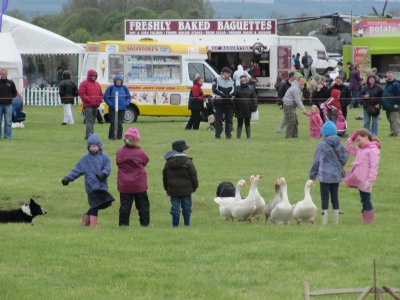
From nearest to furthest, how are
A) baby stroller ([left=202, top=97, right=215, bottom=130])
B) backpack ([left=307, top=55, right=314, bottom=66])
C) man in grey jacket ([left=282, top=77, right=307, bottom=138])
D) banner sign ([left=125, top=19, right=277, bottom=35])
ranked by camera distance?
man in grey jacket ([left=282, top=77, right=307, bottom=138]) < baby stroller ([left=202, top=97, right=215, bottom=130]) < banner sign ([left=125, top=19, right=277, bottom=35]) < backpack ([left=307, top=55, right=314, bottom=66])

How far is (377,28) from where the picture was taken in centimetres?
4750

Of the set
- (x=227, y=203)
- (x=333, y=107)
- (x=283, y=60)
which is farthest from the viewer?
Answer: (x=283, y=60)

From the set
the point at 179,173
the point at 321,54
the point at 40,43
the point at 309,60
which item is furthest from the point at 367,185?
the point at 321,54

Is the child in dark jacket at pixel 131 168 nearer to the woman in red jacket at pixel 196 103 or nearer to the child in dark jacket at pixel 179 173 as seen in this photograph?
the child in dark jacket at pixel 179 173

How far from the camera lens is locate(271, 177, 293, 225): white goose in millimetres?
15133

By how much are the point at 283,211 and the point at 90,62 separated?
22308mm

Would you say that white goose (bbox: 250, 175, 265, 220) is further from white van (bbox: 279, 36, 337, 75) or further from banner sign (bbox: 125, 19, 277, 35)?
white van (bbox: 279, 36, 337, 75)

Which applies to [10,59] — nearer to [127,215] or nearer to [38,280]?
[127,215]

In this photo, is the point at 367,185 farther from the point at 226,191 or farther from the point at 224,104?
the point at 224,104

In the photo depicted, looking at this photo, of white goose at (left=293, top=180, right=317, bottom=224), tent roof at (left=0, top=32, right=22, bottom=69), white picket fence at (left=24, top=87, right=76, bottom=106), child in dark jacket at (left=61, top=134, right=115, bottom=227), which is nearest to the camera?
child in dark jacket at (left=61, top=134, right=115, bottom=227)

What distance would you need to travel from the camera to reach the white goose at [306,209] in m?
15.1

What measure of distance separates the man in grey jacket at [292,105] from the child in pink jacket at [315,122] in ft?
1.36

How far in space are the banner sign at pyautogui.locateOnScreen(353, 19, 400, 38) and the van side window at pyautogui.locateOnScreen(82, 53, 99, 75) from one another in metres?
14.9

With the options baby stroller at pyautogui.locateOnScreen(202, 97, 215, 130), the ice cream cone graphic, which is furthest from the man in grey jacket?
the ice cream cone graphic
